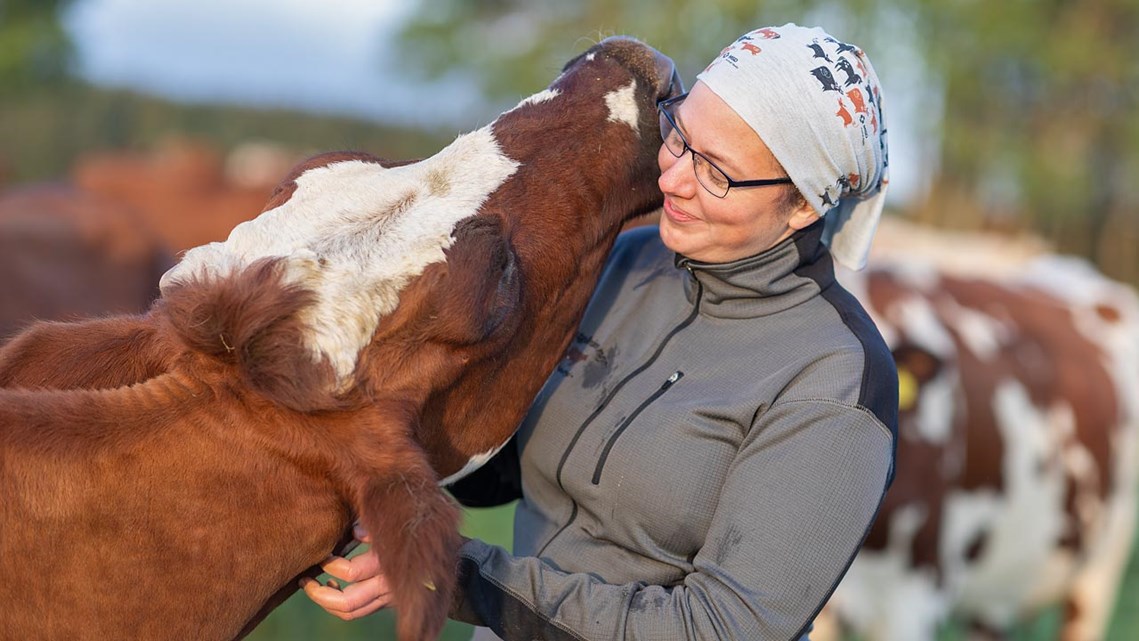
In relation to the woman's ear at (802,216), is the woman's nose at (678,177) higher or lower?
higher

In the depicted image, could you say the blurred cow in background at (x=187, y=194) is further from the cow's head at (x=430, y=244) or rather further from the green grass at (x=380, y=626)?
the cow's head at (x=430, y=244)

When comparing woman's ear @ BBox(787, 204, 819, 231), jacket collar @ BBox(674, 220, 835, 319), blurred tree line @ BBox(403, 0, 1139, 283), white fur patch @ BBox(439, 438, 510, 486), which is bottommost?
blurred tree line @ BBox(403, 0, 1139, 283)

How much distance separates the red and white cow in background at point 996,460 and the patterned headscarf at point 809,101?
2.89 m

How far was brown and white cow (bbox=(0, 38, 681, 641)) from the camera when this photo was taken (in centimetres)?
181

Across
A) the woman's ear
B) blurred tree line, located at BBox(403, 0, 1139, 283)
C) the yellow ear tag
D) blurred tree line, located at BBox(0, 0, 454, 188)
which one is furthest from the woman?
blurred tree line, located at BBox(403, 0, 1139, 283)

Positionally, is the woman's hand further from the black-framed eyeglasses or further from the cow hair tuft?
the black-framed eyeglasses

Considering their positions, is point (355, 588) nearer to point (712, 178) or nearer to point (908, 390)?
point (712, 178)

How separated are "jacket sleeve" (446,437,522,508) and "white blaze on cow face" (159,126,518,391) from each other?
642mm

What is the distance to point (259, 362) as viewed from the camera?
1.86m

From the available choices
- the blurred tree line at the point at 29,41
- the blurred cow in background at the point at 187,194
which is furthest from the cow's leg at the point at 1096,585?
the blurred tree line at the point at 29,41

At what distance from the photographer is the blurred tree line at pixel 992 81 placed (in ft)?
63.2

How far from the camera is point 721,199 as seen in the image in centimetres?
227

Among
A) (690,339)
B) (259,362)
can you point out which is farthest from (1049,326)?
(259,362)

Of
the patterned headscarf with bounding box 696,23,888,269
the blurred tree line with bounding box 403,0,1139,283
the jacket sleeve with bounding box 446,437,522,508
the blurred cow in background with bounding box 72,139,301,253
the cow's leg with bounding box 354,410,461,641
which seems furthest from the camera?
the blurred tree line with bounding box 403,0,1139,283
